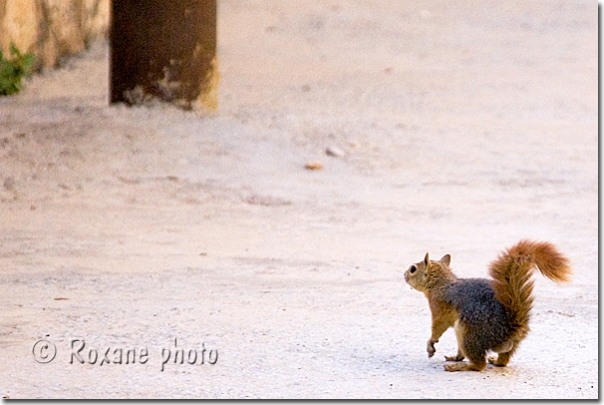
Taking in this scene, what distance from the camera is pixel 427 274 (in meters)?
4.72

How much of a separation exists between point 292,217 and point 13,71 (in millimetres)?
4263

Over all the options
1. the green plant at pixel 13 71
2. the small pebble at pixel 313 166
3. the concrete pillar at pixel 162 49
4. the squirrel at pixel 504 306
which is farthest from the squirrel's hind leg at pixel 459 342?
the green plant at pixel 13 71

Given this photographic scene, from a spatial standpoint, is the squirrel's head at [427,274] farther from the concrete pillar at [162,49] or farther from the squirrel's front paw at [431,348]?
the concrete pillar at [162,49]

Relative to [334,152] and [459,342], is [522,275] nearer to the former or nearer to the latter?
[459,342]

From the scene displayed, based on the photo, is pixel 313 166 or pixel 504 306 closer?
pixel 504 306

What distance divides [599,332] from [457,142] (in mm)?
5495

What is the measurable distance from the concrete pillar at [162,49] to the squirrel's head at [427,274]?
5220 millimetres

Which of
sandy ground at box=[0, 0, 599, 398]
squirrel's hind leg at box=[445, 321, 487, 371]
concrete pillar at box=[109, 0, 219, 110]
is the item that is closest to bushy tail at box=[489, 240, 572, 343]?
squirrel's hind leg at box=[445, 321, 487, 371]

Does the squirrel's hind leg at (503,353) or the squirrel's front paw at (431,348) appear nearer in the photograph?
the squirrel's hind leg at (503,353)

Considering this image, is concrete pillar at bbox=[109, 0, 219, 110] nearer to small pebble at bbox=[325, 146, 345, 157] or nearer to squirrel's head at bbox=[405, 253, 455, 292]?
small pebble at bbox=[325, 146, 345, 157]

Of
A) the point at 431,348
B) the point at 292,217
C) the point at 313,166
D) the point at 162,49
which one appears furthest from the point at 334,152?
the point at 431,348

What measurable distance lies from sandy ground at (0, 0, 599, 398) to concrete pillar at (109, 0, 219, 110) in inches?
10.6

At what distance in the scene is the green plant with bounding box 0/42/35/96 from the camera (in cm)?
1039

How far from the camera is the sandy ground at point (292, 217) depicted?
4438 mm
